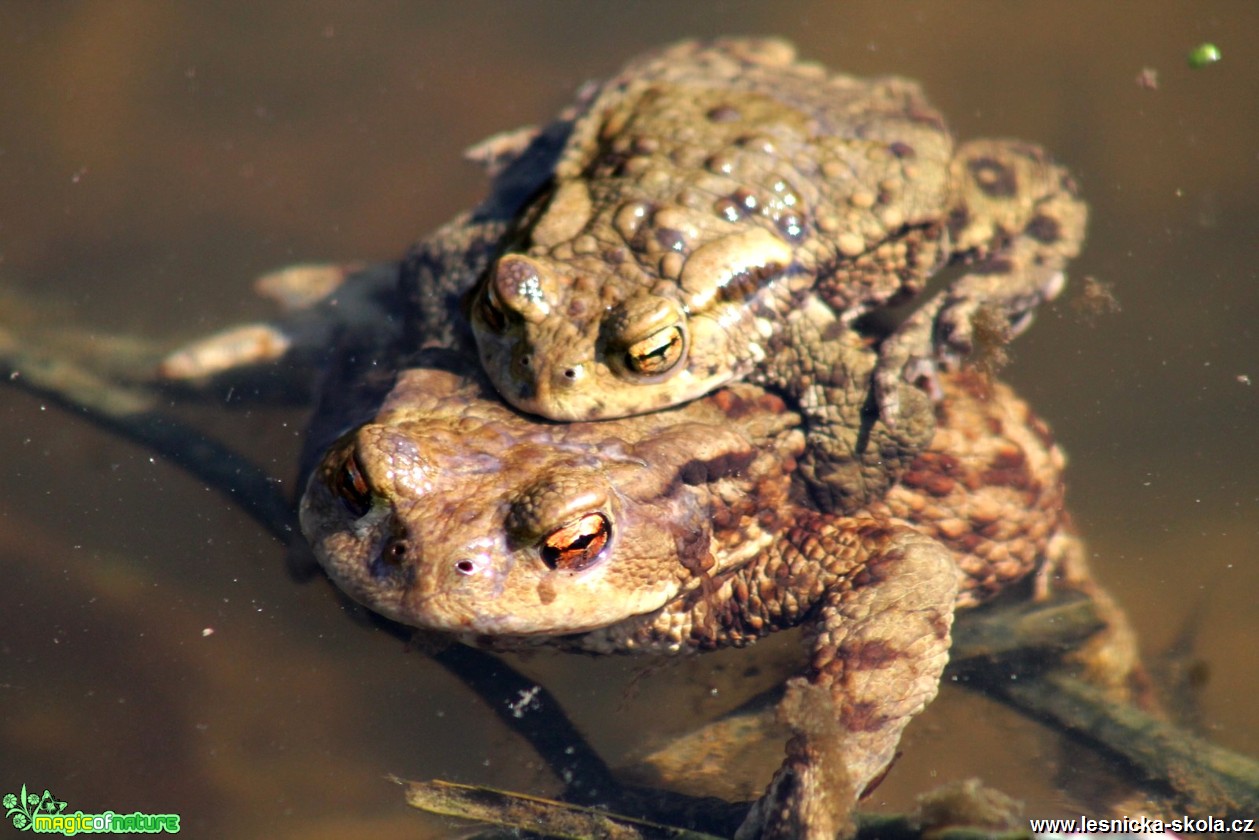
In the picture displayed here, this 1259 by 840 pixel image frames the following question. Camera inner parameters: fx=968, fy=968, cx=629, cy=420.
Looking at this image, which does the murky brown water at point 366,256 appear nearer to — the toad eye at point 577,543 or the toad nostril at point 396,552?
the toad nostril at point 396,552

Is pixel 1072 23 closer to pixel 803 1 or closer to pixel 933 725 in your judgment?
pixel 803 1

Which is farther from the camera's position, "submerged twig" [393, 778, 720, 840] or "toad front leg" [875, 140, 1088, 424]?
"toad front leg" [875, 140, 1088, 424]

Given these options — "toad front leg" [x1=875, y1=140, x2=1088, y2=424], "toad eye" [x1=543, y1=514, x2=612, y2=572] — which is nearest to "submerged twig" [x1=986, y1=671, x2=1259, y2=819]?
"toad front leg" [x1=875, y1=140, x2=1088, y2=424]

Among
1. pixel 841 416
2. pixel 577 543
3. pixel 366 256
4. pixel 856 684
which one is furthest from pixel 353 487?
pixel 366 256

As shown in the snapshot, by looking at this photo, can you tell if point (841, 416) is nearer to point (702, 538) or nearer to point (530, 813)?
point (702, 538)

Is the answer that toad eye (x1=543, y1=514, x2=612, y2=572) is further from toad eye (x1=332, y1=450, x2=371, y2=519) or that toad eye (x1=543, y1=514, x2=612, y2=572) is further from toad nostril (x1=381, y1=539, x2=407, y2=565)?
toad eye (x1=332, y1=450, x2=371, y2=519)

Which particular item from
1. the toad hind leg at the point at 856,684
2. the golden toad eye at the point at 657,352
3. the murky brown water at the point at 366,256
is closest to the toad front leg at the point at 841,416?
the toad hind leg at the point at 856,684

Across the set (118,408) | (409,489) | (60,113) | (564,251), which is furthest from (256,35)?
(409,489)
